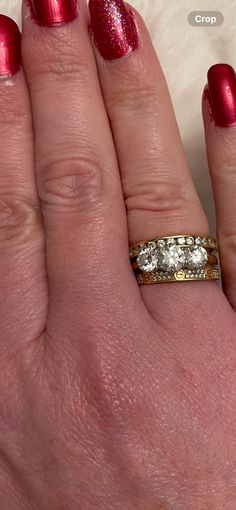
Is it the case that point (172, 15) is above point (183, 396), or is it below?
above

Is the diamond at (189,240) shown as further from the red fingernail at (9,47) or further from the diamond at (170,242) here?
the red fingernail at (9,47)

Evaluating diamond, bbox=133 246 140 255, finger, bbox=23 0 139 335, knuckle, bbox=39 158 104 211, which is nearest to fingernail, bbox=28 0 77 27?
finger, bbox=23 0 139 335

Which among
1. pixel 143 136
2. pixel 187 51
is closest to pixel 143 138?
pixel 143 136

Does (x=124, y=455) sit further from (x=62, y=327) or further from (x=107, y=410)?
(x=62, y=327)

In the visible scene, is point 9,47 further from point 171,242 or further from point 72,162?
point 171,242

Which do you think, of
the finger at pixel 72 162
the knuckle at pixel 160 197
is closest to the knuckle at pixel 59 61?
the finger at pixel 72 162

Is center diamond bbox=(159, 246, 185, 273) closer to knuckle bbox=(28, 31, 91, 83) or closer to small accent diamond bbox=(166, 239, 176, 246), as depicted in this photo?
small accent diamond bbox=(166, 239, 176, 246)

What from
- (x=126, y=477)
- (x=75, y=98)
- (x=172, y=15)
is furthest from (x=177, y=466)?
(x=172, y=15)
